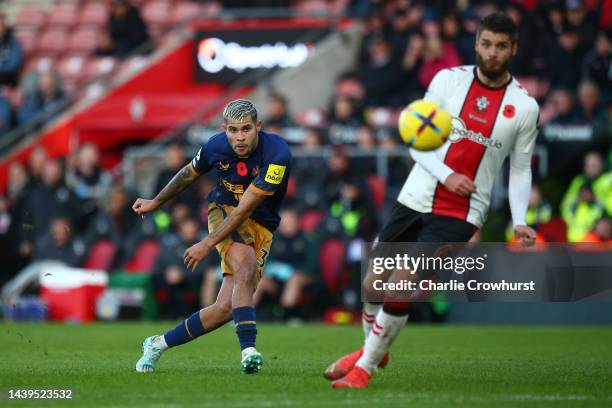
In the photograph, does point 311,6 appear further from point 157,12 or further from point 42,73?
point 42,73

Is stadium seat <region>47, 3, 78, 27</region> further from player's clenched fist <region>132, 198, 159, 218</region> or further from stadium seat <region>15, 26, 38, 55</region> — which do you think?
player's clenched fist <region>132, 198, 159, 218</region>

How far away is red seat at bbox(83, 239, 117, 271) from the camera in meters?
18.7

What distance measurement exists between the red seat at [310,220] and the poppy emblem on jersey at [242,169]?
8.58 metres

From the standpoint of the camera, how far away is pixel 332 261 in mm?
17312

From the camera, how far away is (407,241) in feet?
28.0

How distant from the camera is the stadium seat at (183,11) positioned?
2428cm

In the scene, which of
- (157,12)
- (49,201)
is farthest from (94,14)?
(49,201)

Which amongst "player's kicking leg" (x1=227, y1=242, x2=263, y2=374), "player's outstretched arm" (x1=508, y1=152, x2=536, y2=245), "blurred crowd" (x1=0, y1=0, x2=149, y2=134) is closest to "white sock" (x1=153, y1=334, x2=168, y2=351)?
"player's kicking leg" (x1=227, y1=242, x2=263, y2=374)

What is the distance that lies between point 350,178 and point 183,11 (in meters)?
8.36

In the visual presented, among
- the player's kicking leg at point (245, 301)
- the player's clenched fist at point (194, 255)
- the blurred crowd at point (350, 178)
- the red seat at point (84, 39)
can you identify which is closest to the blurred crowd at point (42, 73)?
the red seat at point (84, 39)

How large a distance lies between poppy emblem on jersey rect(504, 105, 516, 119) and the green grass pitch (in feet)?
5.75

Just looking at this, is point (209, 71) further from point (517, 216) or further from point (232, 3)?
point (517, 216)

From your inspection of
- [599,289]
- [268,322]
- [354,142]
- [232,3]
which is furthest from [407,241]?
[232,3]

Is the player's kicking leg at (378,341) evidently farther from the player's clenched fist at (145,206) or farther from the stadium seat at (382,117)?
the stadium seat at (382,117)
